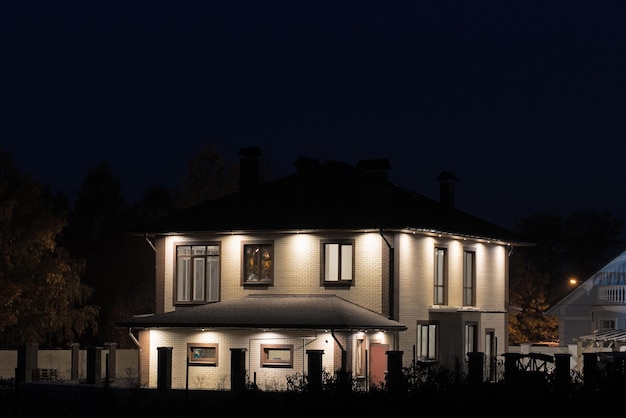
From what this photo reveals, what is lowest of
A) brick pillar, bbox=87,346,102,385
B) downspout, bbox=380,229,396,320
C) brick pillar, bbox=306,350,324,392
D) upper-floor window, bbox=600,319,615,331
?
brick pillar, bbox=87,346,102,385

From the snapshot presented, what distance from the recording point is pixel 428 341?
41281 millimetres

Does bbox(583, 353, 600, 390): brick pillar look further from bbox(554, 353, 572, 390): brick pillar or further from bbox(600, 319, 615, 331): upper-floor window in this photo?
bbox(600, 319, 615, 331): upper-floor window

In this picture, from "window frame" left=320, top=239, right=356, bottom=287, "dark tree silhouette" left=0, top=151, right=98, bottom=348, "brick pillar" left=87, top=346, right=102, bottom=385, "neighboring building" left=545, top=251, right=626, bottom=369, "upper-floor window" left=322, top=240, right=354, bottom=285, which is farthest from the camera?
"neighboring building" left=545, top=251, right=626, bottom=369

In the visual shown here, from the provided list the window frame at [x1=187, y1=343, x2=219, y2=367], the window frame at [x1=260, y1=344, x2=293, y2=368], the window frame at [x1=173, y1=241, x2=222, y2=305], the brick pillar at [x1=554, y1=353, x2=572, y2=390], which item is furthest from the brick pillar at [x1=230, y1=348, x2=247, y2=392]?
the window frame at [x1=173, y1=241, x2=222, y2=305]

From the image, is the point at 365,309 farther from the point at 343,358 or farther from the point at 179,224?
the point at 179,224

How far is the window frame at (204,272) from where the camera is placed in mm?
41688

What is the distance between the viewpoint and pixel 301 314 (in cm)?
3812

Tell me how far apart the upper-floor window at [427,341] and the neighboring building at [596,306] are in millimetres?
20940

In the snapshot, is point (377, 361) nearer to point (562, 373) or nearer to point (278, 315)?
point (278, 315)

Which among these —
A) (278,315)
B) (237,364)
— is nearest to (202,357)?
(278,315)

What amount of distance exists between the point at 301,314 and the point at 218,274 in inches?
175

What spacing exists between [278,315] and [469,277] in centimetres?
839

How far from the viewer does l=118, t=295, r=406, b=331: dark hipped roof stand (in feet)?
122

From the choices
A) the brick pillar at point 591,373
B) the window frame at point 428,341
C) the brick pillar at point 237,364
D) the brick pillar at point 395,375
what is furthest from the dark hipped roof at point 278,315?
the brick pillar at point 591,373
